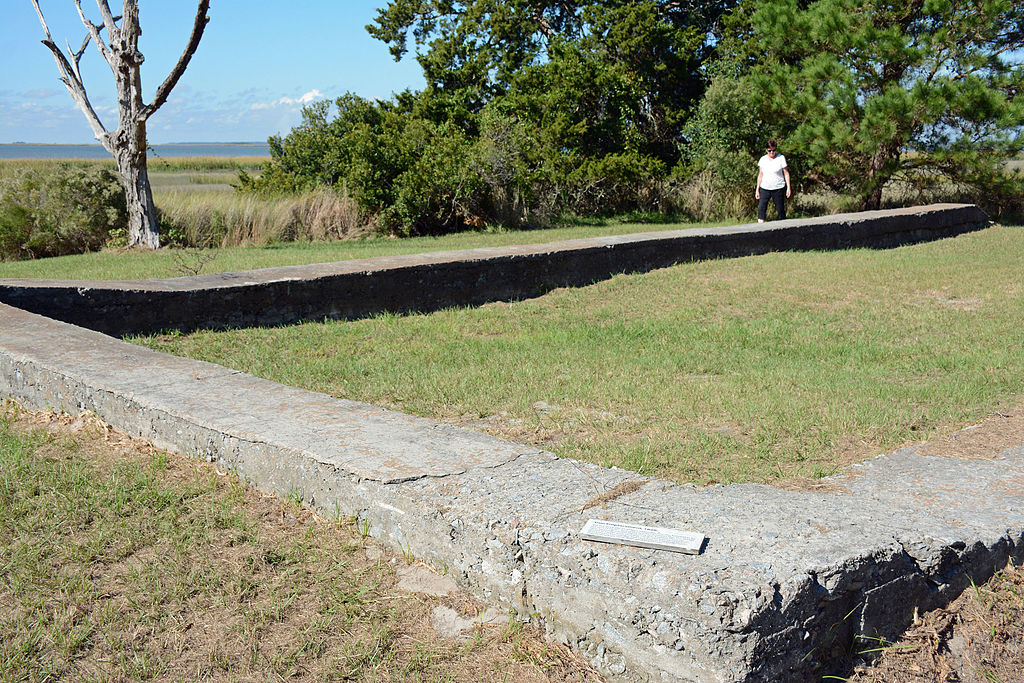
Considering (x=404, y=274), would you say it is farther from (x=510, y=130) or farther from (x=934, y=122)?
(x=934, y=122)

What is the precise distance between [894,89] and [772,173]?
3.18 m

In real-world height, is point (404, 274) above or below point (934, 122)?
below

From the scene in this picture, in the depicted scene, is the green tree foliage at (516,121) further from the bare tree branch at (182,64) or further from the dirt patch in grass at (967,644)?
the dirt patch in grass at (967,644)

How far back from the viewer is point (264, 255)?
1148 cm

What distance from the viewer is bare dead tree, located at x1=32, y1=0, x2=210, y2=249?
40.7 ft

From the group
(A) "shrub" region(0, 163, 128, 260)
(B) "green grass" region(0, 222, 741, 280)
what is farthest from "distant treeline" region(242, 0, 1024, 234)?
(A) "shrub" region(0, 163, 128, 260)

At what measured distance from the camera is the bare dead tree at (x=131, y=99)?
489 inches

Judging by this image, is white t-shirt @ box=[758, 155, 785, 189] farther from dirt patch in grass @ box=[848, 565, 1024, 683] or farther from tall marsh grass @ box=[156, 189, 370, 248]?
dirt patch in grass @ box=[848, 565, 1024, 683]

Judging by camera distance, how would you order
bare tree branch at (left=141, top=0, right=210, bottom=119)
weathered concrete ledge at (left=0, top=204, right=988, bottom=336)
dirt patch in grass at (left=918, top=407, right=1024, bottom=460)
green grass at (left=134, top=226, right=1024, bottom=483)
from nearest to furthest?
dirt patch in grass at (left=918, top=407, right=1024, bottom=460)
green grass at (left=134, top=226, right=1024, bottom=483)
weathered concrete ledge at (left=0, top=204, right=988, bottom=336)
bare tree branch at (left=141, top=0, right=210, bottom=119)

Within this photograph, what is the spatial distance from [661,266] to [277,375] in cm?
566

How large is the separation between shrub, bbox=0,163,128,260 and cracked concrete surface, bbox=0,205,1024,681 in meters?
10.8

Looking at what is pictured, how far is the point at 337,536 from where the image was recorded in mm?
2803

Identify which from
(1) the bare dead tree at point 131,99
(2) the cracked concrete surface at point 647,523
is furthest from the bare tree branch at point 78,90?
(2) the cracked concrete surface at point 647,523

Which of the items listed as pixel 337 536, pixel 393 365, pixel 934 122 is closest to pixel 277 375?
pixel 393 365
